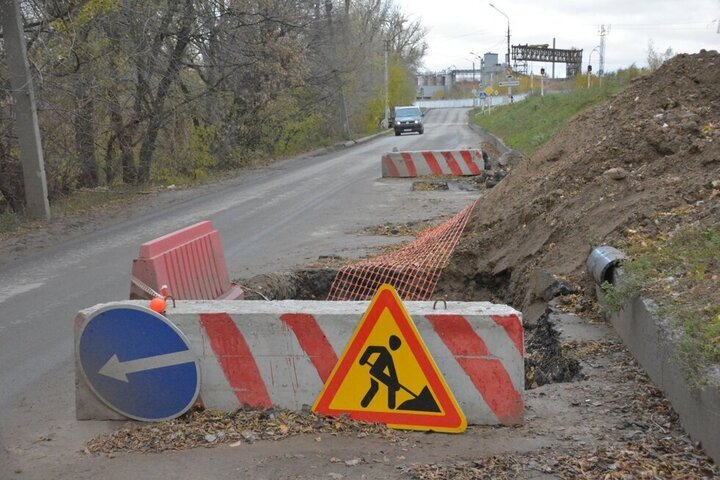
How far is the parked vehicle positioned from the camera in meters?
58.1

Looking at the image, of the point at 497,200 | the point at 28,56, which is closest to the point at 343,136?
Answer: the point at 28,56

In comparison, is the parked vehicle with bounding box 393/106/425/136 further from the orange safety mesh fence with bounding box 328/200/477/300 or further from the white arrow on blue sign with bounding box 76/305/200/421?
the white arrow on blue sign with bounding box 76/305/200/421

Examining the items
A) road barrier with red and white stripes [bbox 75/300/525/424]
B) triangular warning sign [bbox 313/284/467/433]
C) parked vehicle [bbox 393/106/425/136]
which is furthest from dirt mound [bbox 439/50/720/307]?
parked vehicle [bbox 393/106/425/136]

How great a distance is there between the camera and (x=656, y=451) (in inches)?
158

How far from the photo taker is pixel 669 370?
4508mm

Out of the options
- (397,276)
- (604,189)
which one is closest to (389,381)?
(397,276)

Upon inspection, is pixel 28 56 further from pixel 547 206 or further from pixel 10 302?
pixel 547 206

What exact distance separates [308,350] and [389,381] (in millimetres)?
511

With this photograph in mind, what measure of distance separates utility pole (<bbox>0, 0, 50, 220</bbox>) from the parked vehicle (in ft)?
145

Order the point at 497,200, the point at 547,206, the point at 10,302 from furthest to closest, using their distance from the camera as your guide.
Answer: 1. the point at 497,200
2. the point at 547,206
3. the point at 10,302

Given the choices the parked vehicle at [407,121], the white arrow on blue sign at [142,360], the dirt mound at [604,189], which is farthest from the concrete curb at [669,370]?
the parked vehicle at [407,121]

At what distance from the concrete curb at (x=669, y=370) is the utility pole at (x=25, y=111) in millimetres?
11954

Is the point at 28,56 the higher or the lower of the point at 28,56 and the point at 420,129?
the higher

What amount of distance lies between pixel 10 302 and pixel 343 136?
3954 centimetres
